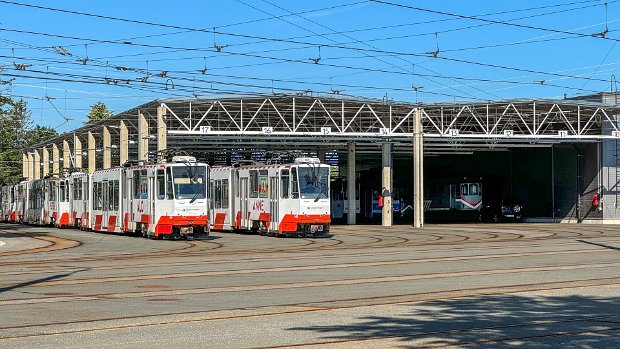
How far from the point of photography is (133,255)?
28.6m

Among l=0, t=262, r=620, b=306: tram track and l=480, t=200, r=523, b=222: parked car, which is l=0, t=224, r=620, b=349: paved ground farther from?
l=480, t=200, r=523, b=222: parked car

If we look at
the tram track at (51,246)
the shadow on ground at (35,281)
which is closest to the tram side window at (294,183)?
the tram track at (51,246)

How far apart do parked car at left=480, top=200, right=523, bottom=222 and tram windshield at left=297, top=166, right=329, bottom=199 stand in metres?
32.4

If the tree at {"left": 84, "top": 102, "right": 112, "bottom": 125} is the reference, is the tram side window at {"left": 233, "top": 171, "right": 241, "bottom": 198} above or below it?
below

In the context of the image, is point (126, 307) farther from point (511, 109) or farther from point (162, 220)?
point (511, 109)

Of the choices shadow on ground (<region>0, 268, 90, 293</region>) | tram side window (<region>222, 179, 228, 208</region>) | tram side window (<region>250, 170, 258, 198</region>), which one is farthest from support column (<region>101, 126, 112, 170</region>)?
shadow on ground (<region>0, 268, 90, 293</region>)

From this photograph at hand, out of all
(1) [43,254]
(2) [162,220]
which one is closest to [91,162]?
(2) [162,220]

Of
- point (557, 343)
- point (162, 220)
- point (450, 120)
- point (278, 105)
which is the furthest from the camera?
point (450, 120)

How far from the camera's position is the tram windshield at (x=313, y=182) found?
3912cm

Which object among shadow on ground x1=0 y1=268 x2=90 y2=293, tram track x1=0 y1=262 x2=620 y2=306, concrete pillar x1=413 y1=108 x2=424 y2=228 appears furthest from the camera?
concrete pillar x1=413 y1=108 x2=424 y2=228

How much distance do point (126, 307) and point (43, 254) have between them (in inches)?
609

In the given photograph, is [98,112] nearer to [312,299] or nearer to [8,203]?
[8,203]

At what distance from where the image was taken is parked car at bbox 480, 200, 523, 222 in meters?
69.6

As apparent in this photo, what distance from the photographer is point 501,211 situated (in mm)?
69562
